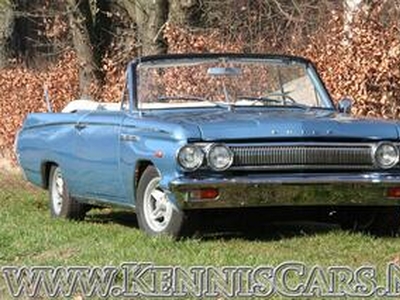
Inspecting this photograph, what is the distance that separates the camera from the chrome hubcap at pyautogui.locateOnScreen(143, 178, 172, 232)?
8.79 meters

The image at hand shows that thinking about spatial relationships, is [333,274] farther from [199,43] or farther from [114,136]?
[199,43]

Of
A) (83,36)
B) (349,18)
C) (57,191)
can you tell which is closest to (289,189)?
(57,191)

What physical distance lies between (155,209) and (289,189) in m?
1.20

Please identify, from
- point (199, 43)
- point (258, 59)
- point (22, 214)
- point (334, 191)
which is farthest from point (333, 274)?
point (199, 43)

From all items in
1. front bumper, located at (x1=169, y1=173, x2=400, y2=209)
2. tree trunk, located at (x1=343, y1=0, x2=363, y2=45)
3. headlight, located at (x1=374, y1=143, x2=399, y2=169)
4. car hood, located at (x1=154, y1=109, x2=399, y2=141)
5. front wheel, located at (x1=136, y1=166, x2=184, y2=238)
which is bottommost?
front wheel, located at (x1=136, y1=166, x2=184, y2=238)

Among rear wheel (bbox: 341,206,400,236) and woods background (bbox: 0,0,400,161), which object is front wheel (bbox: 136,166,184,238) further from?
woods background (bbox: 0,0,400,161)

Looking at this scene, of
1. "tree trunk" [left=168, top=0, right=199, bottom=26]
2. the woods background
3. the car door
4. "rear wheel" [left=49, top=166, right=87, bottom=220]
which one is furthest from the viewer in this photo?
"tree trunk" [left=168, top=0, right=199, bottom=26]

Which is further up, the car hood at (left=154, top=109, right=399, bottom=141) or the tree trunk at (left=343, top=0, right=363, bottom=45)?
the tree trunk at (left=343, top=0, right=363, bottom=45)

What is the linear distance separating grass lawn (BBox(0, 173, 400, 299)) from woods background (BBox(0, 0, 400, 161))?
2.89 m

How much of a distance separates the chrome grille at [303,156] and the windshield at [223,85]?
1.30 metres

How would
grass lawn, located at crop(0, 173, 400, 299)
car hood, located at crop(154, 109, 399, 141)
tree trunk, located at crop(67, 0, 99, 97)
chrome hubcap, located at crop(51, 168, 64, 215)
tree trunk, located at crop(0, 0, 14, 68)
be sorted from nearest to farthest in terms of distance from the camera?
grass lawn, located at crop(0, 173, 400, 299) < car hood, located at crop(154, 109, 399, 141) < chrome hubcap, located at crop(51, 168, 64, 215) < tree trunk, located at crop(67, 0, 99, 97) < tree trunk, located at crop(0, 0, 14, 68)

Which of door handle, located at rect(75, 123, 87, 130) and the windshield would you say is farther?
door handle, located at rect(75, 123, 87, 130)

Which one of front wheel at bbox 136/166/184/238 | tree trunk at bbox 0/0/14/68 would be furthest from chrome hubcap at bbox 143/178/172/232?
tree trunk at bbox 0/0/14/68

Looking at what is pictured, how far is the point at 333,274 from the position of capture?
7.20 m
